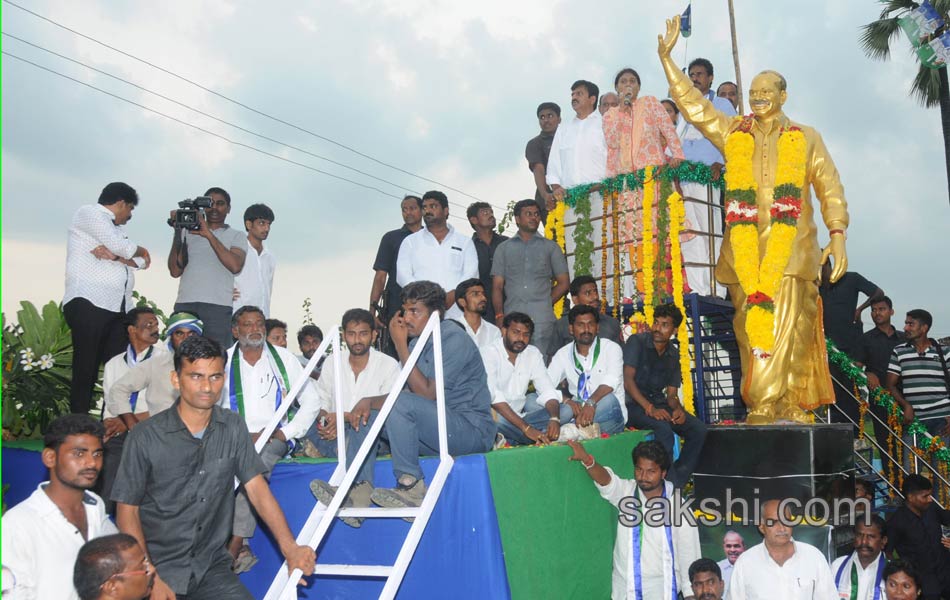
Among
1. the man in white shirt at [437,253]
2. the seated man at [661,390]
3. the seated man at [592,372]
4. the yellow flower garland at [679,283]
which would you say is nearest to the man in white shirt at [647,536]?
the seated man at [592,372]

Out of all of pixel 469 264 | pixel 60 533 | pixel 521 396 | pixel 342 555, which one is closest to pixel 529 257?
pixel 469 264

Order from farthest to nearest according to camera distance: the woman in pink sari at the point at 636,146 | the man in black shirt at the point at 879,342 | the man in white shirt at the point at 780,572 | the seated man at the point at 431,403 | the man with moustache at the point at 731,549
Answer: the man in black shirt at the point at 879,342 → the woman in pink sari at the point at 636,146 → the man with moustache at the point at 731,549 → the man in white shirt at the point at 780,572 → the seated man at the point at 431,403

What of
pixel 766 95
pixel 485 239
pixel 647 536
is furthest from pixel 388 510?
pixel 485 239

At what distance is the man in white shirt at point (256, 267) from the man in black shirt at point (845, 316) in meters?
5.58

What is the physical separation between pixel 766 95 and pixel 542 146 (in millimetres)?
3160

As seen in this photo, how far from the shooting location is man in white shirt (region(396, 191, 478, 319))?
844 centimetres

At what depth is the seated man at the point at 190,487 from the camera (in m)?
3.79

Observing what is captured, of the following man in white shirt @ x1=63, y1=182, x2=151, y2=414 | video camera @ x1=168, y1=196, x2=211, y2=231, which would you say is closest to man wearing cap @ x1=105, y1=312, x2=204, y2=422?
man in white shirt @ x1=63, y1=182, x2=151, y2=414

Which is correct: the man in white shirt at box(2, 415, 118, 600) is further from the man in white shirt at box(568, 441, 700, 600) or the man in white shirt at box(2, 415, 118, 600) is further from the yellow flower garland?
the yellow flower garland

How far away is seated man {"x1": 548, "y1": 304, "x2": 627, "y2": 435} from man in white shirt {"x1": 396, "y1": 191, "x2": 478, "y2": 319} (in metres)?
1.48

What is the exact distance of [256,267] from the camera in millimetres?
8312

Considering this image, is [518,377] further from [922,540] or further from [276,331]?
[922,540]

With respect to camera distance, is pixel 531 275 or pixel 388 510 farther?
pixel 531 275

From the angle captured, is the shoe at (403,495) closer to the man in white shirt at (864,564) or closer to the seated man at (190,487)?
the seated man at (190,487)
